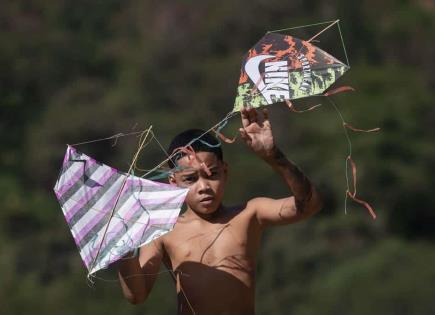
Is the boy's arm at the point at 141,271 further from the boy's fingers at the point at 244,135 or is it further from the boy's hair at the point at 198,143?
the boy's fingers at the point at 244,135

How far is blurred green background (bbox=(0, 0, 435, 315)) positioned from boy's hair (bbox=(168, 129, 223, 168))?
505 inches

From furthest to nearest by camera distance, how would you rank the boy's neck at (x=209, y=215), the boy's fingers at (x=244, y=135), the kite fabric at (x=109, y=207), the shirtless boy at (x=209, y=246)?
the boy's neck at (x=209, y=215) → the shirtless boy at (x=209, y=246) → the kite fabric at (x=109, y=207) → the boy's fingers at (x=244, y=135)

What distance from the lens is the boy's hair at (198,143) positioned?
566cm

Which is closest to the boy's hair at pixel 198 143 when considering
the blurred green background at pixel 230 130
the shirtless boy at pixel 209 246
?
the shirtless boy at pixel 209 246

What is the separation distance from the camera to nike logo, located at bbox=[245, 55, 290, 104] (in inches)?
215

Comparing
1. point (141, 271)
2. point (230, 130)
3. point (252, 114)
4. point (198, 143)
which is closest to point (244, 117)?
point (252, 114)

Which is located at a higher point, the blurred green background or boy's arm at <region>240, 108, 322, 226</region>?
boy's arm at <region>240, 108, 322, 226</region>

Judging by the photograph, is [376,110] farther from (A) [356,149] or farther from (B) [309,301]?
(B) [309,301]

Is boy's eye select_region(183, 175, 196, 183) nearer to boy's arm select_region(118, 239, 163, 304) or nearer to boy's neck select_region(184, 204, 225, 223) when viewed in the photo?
boy's neck select_region(184, 204, 225, 223)

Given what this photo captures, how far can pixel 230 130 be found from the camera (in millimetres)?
27734

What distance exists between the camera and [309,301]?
76.9 ft

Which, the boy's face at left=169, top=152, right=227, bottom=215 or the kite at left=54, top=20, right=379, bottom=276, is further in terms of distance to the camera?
the boy's face at left=169, top=152, right=227, bottom=215

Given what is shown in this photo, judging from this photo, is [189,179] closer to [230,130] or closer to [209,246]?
[209,246]

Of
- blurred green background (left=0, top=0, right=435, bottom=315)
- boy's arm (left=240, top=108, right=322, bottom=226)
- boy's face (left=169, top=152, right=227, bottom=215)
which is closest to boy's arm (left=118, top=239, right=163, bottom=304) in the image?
boy's face (left=169, top=152, right=227, bottom=215)
